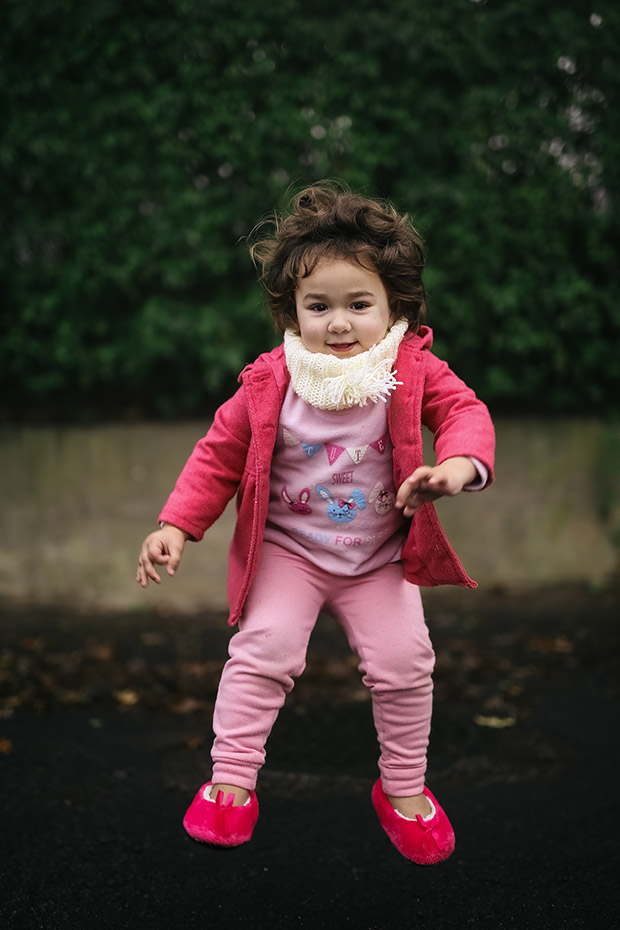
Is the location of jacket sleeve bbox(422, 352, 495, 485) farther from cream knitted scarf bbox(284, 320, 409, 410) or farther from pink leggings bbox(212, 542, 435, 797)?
pink leggings bbox(212, 542, 435, 797)

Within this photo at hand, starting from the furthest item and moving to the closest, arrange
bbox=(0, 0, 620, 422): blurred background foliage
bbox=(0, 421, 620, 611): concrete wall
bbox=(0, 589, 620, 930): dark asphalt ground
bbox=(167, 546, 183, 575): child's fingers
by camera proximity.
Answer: bbox=(0, 421, 620, 611): concrete wall, bbox=(0, 0, 620, 422): blurred background foliage, bbox=(0, 589, 620, 930): dark asphalt ground, bbox=(167, 546, 183, 575): child's fingers

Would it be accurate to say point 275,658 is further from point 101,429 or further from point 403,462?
point 101,429

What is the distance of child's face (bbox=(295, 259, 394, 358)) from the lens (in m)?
2.46

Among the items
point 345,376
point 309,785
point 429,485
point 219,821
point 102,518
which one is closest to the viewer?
point 429,485

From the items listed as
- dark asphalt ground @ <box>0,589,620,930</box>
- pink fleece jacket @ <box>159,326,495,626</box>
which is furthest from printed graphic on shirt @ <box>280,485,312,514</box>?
dark asphalt ground @ <box>0,589,620,930</box>

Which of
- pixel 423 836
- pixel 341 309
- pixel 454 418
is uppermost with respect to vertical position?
pixel 341 309

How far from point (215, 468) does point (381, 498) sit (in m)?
0.49

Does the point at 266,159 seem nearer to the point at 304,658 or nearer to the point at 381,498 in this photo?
the point at 381,498

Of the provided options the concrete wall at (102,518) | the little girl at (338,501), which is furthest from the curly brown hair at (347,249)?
the concrete wall at (102,518)

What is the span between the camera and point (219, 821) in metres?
2.29

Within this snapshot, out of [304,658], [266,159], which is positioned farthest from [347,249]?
[266,159]

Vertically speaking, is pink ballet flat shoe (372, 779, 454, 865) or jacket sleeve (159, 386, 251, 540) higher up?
jacket sleeve (159, 386, 251, 540)

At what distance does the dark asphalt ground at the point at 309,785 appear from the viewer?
104 inches

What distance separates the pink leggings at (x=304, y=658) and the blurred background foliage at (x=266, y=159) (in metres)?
3.00
